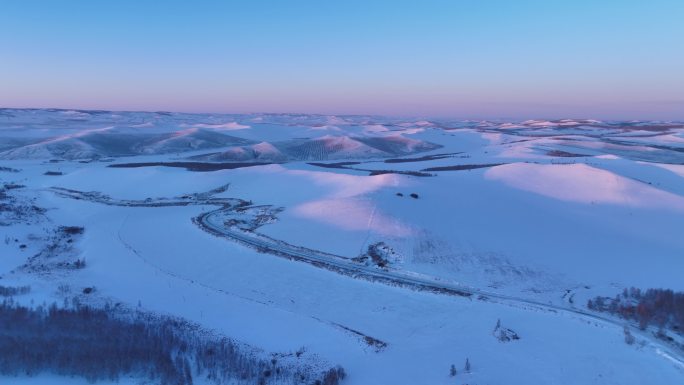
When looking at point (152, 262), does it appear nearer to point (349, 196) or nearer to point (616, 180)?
point (349, 196)

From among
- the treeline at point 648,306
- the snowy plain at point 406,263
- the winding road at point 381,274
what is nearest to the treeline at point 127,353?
the snowy plain at point 406,263

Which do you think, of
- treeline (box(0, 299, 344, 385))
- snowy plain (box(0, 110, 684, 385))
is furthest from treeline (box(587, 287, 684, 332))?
treeline (box(0, 299, 344, 385))

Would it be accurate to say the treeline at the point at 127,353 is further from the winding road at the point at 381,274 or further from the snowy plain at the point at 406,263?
the winding road at the point at 381,274

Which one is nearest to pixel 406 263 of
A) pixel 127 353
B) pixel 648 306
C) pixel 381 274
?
pixel 381 274

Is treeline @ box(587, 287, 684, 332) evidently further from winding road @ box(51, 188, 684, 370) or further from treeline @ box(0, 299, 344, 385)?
treeline @ box(0, 299, 344, 385)

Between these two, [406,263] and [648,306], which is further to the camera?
[406,263]

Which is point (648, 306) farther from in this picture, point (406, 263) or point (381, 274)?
Answer: point (381, 274)
